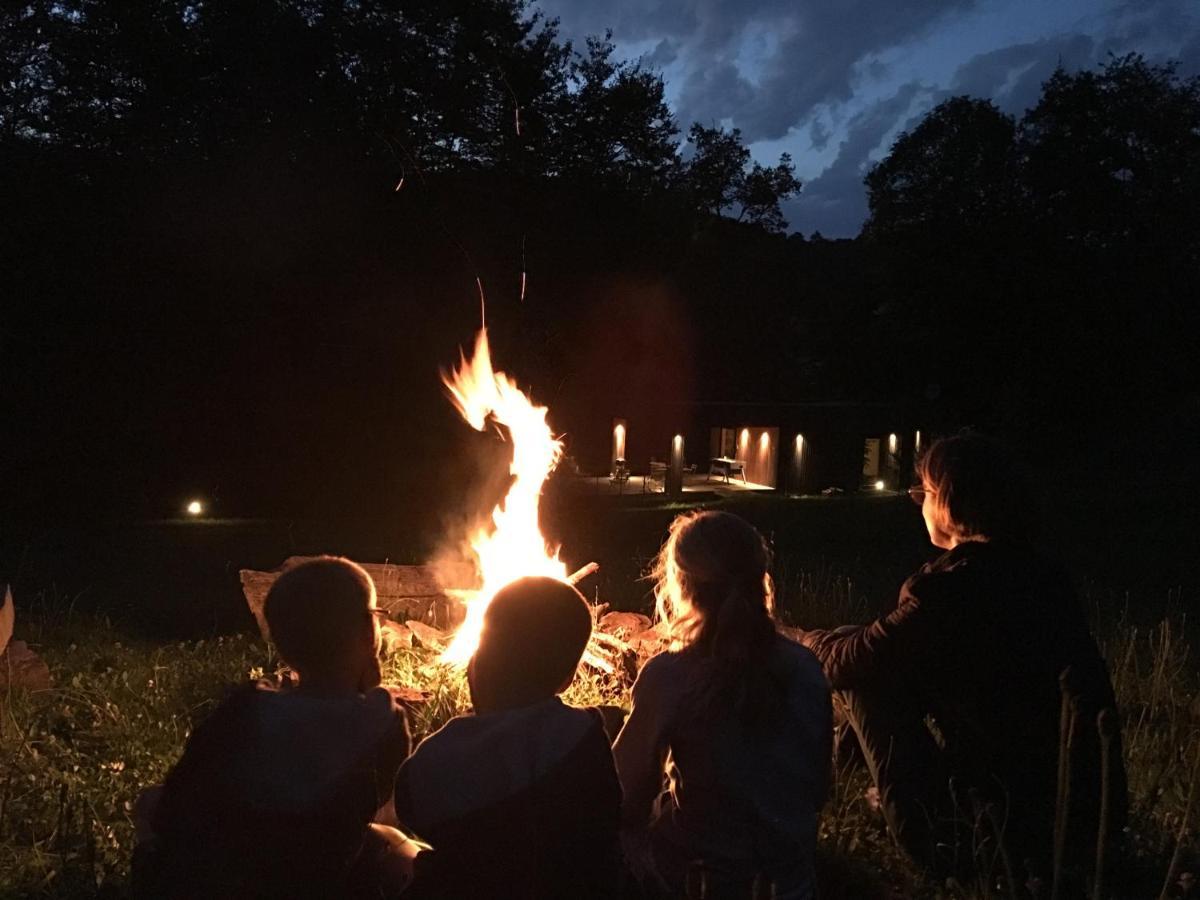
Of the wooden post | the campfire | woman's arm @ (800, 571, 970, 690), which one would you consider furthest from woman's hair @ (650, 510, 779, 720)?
the wooden post

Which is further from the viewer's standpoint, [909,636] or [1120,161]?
[1120,161]

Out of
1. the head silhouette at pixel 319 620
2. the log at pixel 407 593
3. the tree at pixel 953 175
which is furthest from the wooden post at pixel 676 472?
the head silhouette at pixel 319 620

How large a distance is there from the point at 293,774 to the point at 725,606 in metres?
1.15

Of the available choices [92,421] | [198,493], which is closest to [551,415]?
[198,493]

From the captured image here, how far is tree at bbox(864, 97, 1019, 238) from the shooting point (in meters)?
28.9

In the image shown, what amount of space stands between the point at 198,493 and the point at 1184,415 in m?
33.6

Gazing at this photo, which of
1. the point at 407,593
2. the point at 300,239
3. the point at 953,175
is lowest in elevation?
the point at 407,593

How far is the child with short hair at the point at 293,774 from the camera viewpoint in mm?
2238

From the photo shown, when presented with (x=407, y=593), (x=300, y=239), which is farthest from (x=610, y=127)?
(x=407, y=593)

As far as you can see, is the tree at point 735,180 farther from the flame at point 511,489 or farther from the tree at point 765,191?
the flame at point 511,489

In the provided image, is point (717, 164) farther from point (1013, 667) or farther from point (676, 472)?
point (1013, 667)

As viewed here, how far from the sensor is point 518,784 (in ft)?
6.84

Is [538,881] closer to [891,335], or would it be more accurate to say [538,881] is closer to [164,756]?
[164,756]

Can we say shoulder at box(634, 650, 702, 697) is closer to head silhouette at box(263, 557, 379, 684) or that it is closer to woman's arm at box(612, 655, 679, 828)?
woman's arm at box(612, 655, 679, 828)
